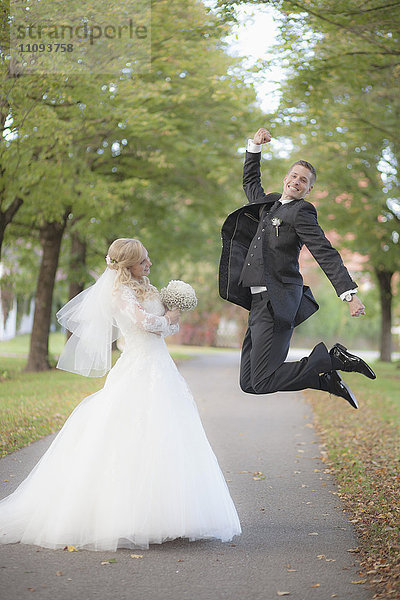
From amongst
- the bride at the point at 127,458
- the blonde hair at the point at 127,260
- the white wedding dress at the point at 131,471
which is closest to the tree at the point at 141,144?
the blonde hair at the point at 127,260

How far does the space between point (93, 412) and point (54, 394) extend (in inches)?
367

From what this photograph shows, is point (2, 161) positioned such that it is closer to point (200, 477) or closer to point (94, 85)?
point (94, 85)

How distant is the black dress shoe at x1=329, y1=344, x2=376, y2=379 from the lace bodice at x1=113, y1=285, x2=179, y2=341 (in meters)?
1.37

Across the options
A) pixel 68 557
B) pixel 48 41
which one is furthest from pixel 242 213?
pixel 48 41

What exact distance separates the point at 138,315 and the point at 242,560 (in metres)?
1.85

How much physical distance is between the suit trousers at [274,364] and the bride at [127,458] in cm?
70

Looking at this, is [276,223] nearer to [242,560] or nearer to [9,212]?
[242,560]

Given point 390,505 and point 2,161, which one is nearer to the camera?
point 390,505

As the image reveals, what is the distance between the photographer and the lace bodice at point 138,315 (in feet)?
18.1

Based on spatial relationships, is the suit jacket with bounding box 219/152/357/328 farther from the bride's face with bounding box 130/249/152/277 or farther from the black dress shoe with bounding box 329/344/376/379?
the bride's face with bounding box 130/249/152/277

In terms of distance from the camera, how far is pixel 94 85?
1205 centimetres

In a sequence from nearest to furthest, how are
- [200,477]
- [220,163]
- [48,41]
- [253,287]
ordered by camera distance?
[200,477], [253,287], [48,41], [220,163]

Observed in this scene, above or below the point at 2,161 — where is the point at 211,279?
below

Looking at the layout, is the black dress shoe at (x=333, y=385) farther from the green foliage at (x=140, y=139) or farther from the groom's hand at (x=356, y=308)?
the green foliage at (x=140, y=139)
